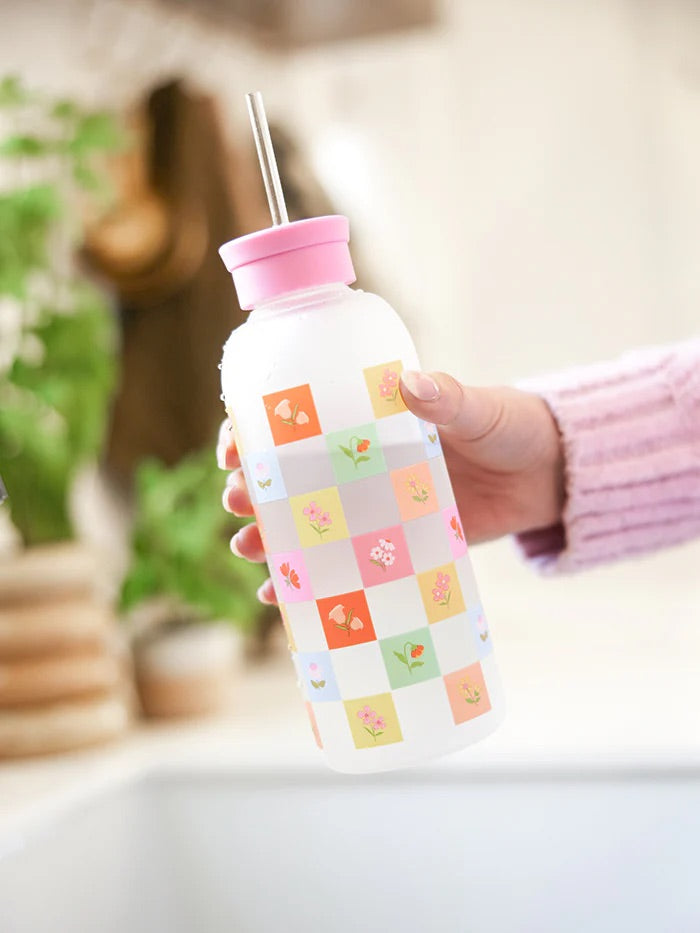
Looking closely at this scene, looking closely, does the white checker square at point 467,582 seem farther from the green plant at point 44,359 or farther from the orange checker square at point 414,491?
the green plant at point 44,359

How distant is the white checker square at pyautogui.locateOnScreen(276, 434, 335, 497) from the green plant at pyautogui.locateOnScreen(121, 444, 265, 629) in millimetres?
924

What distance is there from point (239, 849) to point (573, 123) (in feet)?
4.70

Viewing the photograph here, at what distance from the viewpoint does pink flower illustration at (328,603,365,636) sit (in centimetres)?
59

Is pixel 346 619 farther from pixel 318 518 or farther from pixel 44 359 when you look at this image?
Result: pixel 44 359

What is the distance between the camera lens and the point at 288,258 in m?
0.57

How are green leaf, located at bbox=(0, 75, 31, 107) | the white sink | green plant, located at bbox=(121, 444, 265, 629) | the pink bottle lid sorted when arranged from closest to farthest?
the pink bottle lid
the white sink
green leaf, located at bbox=(0, 75, 31, 107)
green plant, located at bbox=(121, 444, 265, 629)

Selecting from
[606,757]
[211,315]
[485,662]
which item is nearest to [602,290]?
[211,315]

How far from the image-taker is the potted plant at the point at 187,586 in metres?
1.52

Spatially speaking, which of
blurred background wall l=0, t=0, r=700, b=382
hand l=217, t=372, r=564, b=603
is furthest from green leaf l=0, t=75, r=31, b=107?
hand l=217, t=372, r=564, b=603

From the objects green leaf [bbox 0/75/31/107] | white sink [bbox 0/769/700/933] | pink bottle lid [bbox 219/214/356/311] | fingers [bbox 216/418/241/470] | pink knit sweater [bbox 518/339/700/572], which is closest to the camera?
pink bottle lid [bbox 219/214/356/311]

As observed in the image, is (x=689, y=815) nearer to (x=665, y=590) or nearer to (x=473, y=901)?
(x=473, y=901)

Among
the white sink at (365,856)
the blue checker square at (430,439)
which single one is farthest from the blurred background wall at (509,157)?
the blue checker square at (430,439)

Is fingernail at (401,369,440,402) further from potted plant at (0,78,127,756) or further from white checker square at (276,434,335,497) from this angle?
potted plant at (0,78,127,756)

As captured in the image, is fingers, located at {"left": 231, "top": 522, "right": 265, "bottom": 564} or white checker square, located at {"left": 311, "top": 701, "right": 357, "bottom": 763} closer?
white checker square, located at {"left": 311, "top": 701, "right": 357, "bottom": 763}
